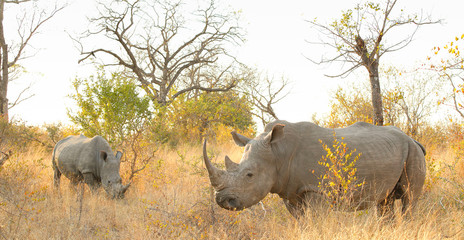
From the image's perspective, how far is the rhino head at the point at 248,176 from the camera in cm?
417

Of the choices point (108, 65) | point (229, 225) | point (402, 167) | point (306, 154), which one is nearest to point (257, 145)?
point (306, 154)

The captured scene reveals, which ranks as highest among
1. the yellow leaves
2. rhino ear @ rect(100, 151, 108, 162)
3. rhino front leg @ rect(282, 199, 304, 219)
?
rhino ear @ rect(100, 151, 108, 162)

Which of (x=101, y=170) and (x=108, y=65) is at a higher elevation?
(x=108, y=65)

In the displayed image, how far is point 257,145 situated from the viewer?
4.55 m

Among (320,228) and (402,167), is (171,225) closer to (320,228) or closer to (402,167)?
(320,228)

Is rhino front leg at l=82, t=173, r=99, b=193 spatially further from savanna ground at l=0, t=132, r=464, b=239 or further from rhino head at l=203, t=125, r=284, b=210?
rhino head at l=203, t=125, r=284, b=210

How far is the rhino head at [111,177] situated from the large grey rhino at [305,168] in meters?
3.82

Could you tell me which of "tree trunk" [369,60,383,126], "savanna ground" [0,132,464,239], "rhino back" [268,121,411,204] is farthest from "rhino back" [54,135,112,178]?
"tree trunk" [369,60,383,126]

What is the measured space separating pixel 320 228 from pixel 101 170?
5447 millimetres

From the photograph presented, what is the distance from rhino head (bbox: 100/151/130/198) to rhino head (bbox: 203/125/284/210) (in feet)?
13.6

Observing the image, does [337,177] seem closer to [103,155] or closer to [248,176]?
[248,176]

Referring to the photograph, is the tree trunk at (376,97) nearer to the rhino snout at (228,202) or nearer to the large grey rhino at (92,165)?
the large grey rhino at (92,165)

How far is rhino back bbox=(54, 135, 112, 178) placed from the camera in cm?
839

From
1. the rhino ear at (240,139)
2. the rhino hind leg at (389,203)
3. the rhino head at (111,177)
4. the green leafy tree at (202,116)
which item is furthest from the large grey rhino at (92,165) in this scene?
the green leafy tree at (202,116)
